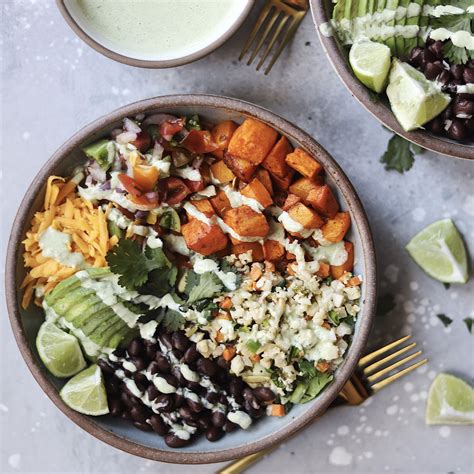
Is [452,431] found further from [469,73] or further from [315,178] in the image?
[469,73]

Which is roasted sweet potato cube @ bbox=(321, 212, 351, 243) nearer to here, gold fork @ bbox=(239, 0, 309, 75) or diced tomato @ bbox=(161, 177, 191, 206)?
diced tomato @ bbox=(161, 177, 191, 206)

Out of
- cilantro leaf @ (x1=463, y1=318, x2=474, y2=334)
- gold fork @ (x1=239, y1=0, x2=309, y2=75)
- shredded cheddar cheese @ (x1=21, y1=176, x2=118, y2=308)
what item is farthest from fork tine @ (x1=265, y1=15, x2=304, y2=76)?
cilantro leaf @ (x1=463, y1=318, x2=474, y2=334)

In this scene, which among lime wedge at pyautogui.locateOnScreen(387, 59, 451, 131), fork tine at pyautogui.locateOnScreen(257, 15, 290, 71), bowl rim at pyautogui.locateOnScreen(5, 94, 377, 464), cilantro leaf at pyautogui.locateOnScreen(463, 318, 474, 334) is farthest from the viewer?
cilantro leaf at pyautogui.locateOnScreen(463, 318, 474, 334)

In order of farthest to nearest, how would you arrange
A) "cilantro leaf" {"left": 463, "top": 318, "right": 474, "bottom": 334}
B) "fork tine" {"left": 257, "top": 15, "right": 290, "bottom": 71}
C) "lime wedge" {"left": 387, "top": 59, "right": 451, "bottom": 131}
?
"cilantro leaf" {"left": 463, "top": 318, "right": 474, "bottom": 334} → "fork tine" {"left": 257, "top": 15, "right": 290, "bottom": 71} → "lime wedge" {"left": 387, "top": 59, "right": 451, "bottom": 131}

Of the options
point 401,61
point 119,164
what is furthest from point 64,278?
point 401,61

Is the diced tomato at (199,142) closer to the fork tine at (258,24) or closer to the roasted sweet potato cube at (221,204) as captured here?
the roasted sweet potato cube at (221,204)

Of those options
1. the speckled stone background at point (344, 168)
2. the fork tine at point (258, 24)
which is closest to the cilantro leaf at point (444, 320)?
the speckled stone background at point (344, 168)

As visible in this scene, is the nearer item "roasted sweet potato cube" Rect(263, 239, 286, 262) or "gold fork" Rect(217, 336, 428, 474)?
"roasted sweet potato cube" Rect(263, 239, 286, 262)

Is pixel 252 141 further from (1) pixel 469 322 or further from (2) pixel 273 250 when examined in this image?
(1) pixel 469 322
